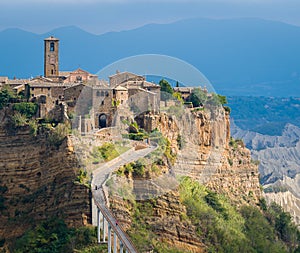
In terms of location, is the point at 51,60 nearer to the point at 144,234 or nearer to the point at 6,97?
the point at 6,97

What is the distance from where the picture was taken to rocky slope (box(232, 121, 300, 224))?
44.6 metres

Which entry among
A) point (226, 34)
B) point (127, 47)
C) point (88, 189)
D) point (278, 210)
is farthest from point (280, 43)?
point (88, 189)

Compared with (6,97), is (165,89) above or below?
above

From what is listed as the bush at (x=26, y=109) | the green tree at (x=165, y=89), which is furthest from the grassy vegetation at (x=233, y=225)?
the bush at (x=26, y=109)

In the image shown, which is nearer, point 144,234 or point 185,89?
point 144,234

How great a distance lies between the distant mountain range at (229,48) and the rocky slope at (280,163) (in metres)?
13.6

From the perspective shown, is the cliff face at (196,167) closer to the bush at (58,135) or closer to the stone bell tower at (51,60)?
the bush at (58,135)

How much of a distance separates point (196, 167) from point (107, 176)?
5079 mm

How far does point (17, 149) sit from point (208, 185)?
6.13m

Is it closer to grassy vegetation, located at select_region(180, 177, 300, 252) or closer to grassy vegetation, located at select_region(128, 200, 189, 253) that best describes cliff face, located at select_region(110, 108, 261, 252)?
grassy vegetation, located at select_region(128, 200, 189, 253)

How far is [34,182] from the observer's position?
27.2 meters

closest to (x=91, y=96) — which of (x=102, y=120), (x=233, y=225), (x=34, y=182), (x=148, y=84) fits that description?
(x=102, y=120)

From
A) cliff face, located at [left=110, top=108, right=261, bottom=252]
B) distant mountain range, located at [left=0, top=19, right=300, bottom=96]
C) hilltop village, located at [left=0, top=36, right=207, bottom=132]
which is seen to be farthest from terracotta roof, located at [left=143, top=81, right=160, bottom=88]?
distant mountain range, located at [left=0, top=19, right=300, bottom=96]

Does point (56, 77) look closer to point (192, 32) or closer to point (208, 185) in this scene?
point (208, 185)
